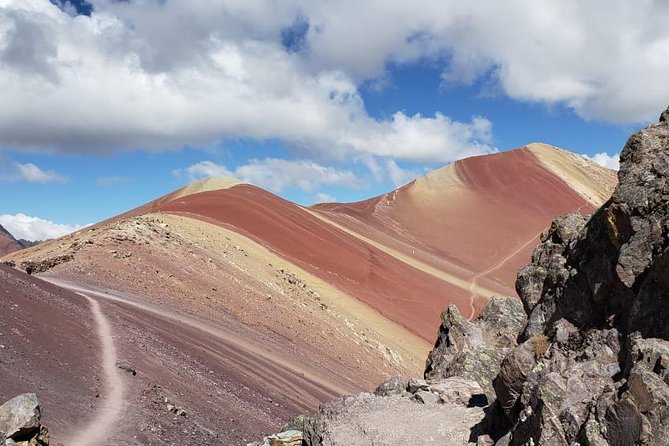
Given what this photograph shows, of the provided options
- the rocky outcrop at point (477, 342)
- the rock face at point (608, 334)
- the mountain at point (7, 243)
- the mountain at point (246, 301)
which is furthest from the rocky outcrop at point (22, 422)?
the mountain at point (7, 243)

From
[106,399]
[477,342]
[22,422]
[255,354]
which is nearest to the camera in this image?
[22,422]

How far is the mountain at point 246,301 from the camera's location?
51.1ft

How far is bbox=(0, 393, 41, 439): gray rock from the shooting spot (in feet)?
31.0

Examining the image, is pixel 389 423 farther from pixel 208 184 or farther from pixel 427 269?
pixel 208 184

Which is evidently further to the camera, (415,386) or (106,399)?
(106,399)

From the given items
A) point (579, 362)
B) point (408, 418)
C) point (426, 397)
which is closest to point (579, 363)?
point (579, 362)

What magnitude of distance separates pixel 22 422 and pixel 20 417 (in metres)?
0.09

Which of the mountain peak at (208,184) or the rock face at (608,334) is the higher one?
the mountain peak at (208,184)

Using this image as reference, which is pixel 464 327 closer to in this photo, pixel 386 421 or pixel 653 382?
pixel 386 421

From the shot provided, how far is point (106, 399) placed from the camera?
13.3m

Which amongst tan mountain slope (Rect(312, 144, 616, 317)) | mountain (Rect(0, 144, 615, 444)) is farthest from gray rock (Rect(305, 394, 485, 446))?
tan mountain slope (Rect(312, 144, 616, 317))

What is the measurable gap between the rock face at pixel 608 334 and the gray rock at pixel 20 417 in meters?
7.21

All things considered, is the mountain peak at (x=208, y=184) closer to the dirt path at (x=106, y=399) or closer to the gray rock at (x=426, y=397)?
the dirt path at (x=106, y=399)

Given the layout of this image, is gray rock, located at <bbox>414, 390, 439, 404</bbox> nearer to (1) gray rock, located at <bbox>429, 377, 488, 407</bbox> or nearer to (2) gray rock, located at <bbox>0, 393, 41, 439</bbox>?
(1) gray rock, located at <bbox>429, 377, 488, 407</bbox>
